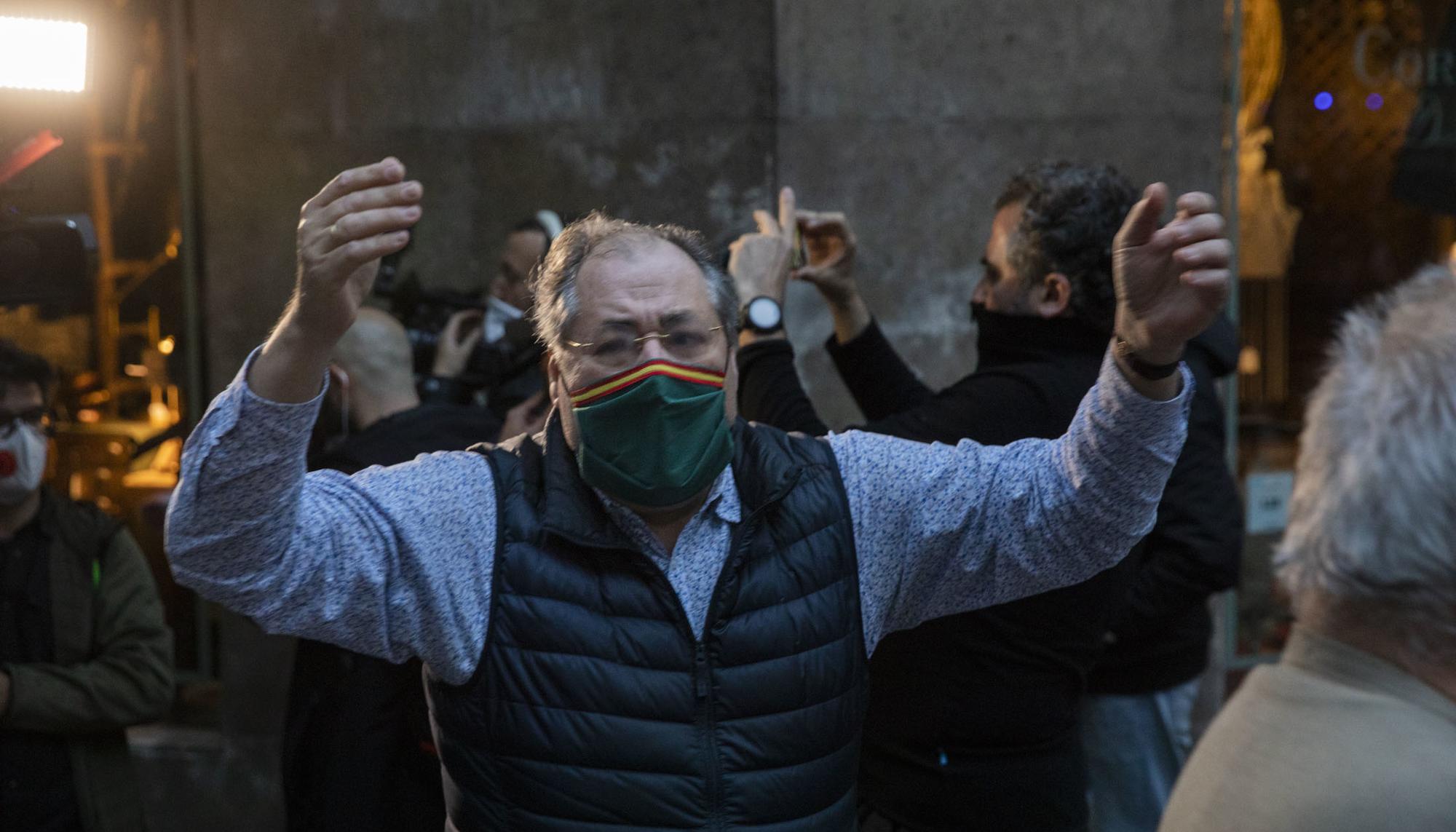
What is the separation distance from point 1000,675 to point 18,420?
2.56 meters

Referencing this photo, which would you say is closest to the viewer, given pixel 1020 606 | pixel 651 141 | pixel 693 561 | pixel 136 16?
pixel 693 561

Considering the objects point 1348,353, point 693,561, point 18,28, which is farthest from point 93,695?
point 1348,353

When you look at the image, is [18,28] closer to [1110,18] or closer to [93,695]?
[93,695]

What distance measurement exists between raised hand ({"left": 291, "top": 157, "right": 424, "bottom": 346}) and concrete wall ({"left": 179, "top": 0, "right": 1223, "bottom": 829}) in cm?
302

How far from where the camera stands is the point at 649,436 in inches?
82.9

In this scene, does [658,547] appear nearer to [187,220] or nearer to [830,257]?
[830,257]

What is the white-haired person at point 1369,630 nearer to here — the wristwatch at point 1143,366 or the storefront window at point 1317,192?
the wristwatch at point 1143,366

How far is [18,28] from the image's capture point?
3.43 m

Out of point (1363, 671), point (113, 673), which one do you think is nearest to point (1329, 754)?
point (1363, 671)

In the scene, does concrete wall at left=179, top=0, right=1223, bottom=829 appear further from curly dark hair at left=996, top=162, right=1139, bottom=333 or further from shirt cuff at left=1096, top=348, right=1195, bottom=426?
shirt cuff at left=1096, top=348, right=1195, bottom=426

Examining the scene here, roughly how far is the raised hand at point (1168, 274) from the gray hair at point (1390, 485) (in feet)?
1.88

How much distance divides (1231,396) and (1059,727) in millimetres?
3052

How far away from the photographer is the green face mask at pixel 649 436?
2102 millimetres

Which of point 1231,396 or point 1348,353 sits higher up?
point 1348,353
